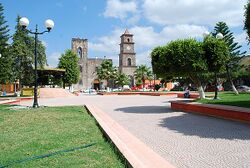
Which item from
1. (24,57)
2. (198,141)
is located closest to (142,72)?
(24,57)

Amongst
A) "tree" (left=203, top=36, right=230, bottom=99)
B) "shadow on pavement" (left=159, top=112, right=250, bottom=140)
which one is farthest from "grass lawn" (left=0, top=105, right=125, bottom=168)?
"tree" (left=203, top=36, right=230, bottom=99)

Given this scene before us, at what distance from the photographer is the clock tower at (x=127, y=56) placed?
7969 centimetres

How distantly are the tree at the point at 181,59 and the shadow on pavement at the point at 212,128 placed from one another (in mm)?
3741

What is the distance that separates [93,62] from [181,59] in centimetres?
6495

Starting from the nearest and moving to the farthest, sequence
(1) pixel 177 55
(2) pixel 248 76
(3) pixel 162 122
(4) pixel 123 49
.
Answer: (3) pixel 162 122
(1) pixel 177 55
(2) pixel 248 76
(4) pixel 123 49

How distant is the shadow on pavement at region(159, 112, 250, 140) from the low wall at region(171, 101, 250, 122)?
255 millimetres

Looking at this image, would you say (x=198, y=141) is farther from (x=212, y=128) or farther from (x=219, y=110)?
(x=219, y=110)

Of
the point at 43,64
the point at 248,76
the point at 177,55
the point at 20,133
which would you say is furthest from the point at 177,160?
the point at 248,76

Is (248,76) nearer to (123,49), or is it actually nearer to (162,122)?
(123,49)

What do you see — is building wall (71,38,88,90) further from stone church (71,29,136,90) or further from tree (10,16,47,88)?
tree (10,16,47,88)

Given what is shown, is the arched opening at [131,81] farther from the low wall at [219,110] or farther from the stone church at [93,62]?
the low wall at [219,110]

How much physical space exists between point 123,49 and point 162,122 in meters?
70.6

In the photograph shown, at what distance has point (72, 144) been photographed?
6.57 metres

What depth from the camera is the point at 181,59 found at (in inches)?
539
